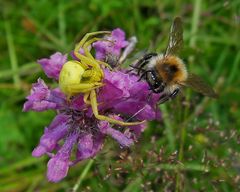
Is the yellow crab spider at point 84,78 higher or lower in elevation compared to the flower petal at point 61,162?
higher

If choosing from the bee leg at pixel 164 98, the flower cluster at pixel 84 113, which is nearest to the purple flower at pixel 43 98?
the flower cluster at pixel 84 113

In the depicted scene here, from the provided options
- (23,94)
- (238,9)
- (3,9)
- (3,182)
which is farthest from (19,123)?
(238,9)

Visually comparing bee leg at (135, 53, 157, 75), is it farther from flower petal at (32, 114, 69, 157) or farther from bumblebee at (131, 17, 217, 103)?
flower petal at (32, 114, 69, 157)

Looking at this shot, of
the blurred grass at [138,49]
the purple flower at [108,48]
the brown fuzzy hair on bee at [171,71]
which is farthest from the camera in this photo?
the blurred grass at [138,49]

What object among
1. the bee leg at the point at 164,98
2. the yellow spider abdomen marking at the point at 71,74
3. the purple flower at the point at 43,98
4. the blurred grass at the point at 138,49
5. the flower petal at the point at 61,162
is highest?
the yellow spider abdomen marking at the point at 71,74

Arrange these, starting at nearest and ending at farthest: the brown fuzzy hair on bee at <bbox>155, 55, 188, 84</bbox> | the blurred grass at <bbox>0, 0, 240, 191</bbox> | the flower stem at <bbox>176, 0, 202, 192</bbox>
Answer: the brown fuzzy hair on bee at <bbox>155, 55, 188, 84</bbox> → the flower stem at <bbox>176, 0, 202, 192</bbox> → the blurred grass at <bbox>0, 0, 240, 191</bbox>

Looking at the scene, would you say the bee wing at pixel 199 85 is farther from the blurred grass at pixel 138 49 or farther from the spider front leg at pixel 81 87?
the blurred grass at pixel 138 49

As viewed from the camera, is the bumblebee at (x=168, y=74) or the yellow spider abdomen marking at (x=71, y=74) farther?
the bumblebee at (x=168, y=74)

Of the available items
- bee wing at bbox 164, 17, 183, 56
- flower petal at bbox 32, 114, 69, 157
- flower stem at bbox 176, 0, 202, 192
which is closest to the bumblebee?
bee wing at bbox 164, 17, 183, 56

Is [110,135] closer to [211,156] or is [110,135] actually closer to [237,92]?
[211,156]
